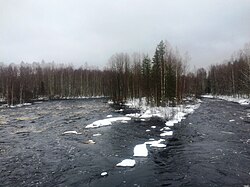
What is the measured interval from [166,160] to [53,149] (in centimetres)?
802

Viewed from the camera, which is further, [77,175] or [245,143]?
[245,143]

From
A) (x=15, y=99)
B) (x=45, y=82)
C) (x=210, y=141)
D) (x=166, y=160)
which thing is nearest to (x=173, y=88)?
(x=210, y=141)

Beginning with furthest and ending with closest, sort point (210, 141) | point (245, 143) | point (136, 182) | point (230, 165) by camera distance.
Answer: point (210, 141)
point (245, 143)
point (230, 165)
point (136, 182)

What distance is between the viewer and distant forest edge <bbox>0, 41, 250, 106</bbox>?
140ft

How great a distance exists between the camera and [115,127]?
24.6m

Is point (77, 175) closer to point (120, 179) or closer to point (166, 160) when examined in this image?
point (120, 179)

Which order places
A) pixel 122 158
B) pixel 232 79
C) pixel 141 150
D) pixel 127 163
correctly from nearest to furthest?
pixel 127 163, pixel 122 158, pixel 141 150, pixel 232 79

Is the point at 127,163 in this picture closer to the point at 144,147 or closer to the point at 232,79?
the point at 144,147

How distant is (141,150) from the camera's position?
1524cm

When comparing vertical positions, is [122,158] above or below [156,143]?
below

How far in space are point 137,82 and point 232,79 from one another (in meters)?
37.5

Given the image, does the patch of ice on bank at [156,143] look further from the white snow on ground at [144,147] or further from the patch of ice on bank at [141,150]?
the patch of ice on bank at [141,150]

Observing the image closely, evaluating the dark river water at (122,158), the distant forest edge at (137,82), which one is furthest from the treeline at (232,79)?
the dark river water at (122,158)

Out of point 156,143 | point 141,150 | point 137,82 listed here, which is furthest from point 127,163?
point 137,82
